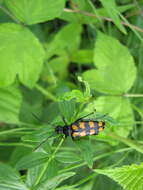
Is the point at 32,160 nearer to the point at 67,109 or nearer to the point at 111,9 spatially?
the point at 67,109

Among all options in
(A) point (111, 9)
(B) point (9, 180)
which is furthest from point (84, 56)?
(B) point (9, 180)

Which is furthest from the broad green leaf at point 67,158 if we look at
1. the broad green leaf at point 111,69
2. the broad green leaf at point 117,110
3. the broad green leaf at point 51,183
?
the broad green leaf at point 111,69

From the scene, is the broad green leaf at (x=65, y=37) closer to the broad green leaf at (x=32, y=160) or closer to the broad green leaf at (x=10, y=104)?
the broad green leaf at (x=10, y=104)

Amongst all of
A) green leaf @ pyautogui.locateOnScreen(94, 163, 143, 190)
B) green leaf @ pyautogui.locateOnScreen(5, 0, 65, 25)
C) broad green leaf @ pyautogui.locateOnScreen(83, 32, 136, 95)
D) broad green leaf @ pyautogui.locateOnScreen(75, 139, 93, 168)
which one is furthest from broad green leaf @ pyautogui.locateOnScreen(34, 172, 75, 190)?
green leaf @ pyautogui.locateOnScreen(5, 0, 65, 25)

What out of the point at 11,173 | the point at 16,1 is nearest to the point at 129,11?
the point at 16,1

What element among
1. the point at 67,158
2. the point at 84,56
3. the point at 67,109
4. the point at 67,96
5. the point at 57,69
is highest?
the point at 67,96

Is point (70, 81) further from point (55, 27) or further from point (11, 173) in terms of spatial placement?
point (11, 173)

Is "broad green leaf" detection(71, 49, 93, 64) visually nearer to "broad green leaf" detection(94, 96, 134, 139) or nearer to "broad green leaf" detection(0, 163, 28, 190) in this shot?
"broad green leaf" detection(94, 96, 134, 139)
